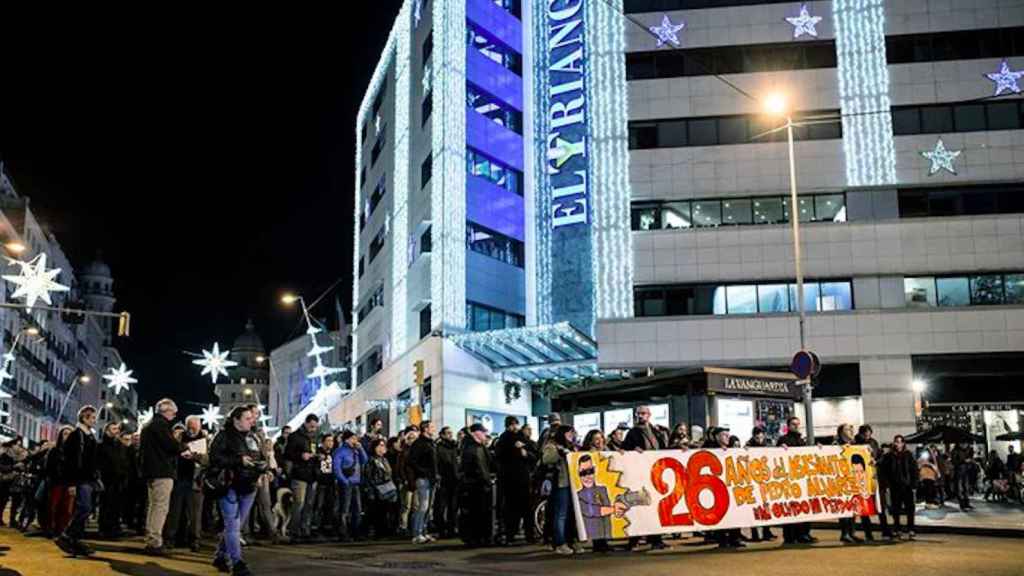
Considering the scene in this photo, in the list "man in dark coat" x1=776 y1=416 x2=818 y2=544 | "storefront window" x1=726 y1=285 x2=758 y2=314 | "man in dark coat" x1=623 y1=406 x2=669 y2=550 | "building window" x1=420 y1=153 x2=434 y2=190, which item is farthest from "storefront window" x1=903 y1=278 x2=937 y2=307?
"man in dark coat" x1=623 y1=406 x2=669 y2=550

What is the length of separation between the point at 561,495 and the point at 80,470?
21.5 ft

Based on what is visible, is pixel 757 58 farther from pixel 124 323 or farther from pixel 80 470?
pixel 80 470

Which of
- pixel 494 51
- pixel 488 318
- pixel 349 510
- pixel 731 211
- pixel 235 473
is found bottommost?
pixel 349 510

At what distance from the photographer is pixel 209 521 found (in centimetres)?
1902

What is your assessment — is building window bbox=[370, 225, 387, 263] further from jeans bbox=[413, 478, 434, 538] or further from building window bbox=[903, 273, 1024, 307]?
jeans bbox=[413, 478, 434, 538]

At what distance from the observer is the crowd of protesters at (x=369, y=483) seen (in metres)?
13.2

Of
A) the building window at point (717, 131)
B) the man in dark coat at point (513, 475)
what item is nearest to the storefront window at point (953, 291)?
the building window at point (717, 131)

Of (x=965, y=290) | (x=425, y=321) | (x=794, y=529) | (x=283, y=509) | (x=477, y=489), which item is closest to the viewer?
(x=477, y=489)

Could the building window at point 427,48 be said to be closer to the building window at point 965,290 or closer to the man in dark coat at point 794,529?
the building window at point 965,290

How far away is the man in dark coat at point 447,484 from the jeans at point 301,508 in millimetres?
2173

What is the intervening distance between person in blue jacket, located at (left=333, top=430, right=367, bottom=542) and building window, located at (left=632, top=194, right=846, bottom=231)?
76.8ft

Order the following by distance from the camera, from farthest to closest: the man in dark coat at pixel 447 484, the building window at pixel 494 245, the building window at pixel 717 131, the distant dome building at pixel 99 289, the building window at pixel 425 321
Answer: the distant dome building at pixel 99 289 → the building window at pixel 425 321 → the building window at pixel 494 245 → the building window at pixel 717 131 → the man in dark coat at pixel 447 484

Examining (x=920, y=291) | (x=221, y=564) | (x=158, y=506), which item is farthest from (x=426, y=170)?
(x=221, y=564)

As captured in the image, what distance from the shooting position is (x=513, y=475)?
14.9 meters
